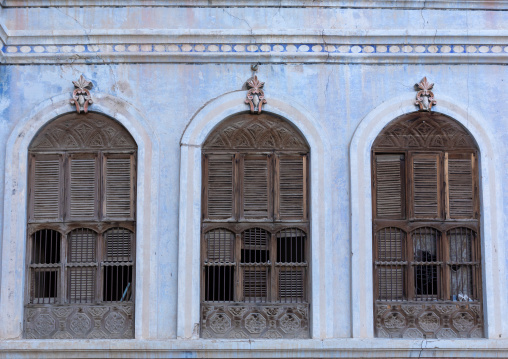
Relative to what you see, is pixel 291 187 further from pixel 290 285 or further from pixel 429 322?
pixel 429 322

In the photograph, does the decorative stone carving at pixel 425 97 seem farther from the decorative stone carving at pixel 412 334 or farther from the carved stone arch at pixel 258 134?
the decorative stone carving at pixel 412 334

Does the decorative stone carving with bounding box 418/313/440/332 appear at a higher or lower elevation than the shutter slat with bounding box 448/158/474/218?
lower

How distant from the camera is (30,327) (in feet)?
25.3

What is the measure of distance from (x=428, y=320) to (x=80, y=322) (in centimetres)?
414

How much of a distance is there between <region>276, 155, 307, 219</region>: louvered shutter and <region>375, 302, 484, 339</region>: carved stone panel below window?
1492mm

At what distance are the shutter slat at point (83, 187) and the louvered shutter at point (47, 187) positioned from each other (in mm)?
145

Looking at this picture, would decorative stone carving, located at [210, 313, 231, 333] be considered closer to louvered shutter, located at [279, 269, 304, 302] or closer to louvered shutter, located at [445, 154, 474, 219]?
louvered shutter, located at [279, 269, 304, 302]

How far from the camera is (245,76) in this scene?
8.05 meters

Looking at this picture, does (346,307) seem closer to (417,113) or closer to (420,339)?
(420,339)

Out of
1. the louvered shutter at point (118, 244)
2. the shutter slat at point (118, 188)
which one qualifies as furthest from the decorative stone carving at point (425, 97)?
the louvered shutter at point (118, 244)

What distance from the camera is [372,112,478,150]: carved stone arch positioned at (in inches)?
316

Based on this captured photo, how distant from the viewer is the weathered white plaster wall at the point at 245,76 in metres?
7.80

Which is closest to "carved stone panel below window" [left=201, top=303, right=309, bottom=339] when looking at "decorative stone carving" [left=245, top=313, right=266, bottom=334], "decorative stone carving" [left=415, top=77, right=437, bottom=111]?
"decorative stone carving" [left=245, top=313, right=266, bottom=334]

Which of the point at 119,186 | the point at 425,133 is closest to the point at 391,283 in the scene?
the point at 425,133
